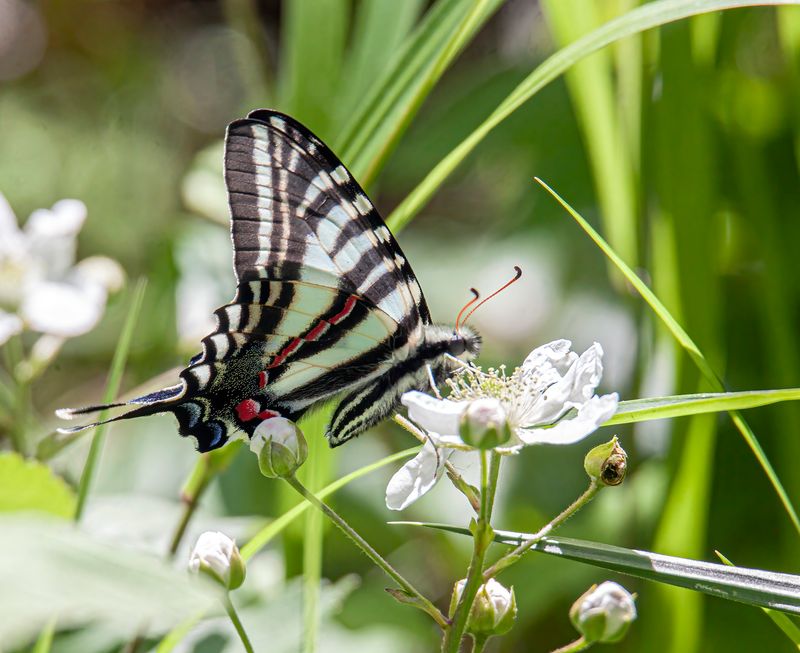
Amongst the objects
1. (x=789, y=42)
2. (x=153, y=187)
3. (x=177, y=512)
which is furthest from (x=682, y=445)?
(x=153, y=187)

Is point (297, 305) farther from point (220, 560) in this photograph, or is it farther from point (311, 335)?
point (220, 560)

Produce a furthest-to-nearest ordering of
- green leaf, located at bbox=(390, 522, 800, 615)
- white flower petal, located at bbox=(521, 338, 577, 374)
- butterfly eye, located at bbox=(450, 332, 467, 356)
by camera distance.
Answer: butterfly eye, located at bbox=(450, 332, 467, 356), white flower petal, located at bbox=(521, 338, 577, 374), green leaf, located at bbox=(390, 522, 800, 615)

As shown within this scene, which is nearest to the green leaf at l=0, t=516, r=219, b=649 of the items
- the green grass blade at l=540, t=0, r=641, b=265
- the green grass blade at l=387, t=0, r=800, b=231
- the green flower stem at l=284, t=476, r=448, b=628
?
the green flower stem at l=284, t=476, r=448, b=628

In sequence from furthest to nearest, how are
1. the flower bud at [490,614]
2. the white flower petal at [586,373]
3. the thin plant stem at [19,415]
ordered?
1. the thin plant stem at [19,415]
2. the white flower petal at [586,373]
3. the flower bud at [490,614]

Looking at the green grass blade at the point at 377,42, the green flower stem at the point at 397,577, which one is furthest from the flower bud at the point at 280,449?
the green grass blade at the point at 377,42

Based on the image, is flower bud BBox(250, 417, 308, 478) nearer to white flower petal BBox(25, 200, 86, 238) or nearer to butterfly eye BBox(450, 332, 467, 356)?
butterfly eye BBox(450, 332, 467, 356)

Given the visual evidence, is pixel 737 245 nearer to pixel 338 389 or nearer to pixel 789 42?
pixel 789 42

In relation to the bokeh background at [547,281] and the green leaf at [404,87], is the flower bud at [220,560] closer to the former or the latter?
the bokeh background at [547,281]

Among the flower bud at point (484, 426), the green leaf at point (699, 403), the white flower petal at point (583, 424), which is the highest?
the green leaf at point (699, 403)
